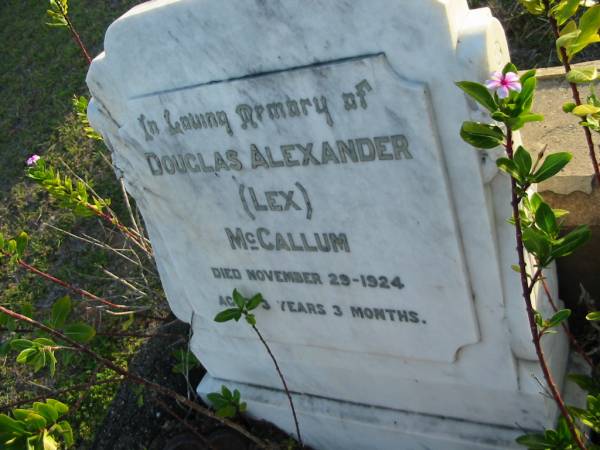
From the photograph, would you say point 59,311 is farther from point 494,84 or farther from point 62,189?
point 494,84

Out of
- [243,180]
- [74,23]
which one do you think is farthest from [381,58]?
[74,23]

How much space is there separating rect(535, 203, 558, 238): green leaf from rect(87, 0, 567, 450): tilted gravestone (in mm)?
205

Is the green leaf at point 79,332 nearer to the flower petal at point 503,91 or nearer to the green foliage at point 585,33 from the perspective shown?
the flower petal at point 503,91

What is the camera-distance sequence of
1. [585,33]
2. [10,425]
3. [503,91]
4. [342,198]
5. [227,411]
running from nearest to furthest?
[503,91] → [585,33] → [10,425] → [342,198] → [227,411]

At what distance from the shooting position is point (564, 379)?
1871 mm

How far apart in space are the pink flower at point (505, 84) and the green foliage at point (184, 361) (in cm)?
185

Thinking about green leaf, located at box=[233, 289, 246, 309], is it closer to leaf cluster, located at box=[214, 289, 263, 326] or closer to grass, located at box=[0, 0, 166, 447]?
leaf cluster, located at box=[214, 289, 263, 326]

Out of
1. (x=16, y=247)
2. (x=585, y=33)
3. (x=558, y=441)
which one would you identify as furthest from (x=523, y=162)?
(x=16, y=247)

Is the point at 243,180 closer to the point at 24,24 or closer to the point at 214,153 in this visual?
the point at 214,153

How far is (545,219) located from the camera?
4.09 ft

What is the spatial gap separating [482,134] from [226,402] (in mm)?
1603

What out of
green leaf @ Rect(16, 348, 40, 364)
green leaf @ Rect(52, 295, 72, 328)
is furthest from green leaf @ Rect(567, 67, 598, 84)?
green leaf @ Rect(16, 348, 40, 364)

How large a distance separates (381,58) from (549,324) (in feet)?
2.22

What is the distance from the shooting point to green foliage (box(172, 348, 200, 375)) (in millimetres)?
2574
